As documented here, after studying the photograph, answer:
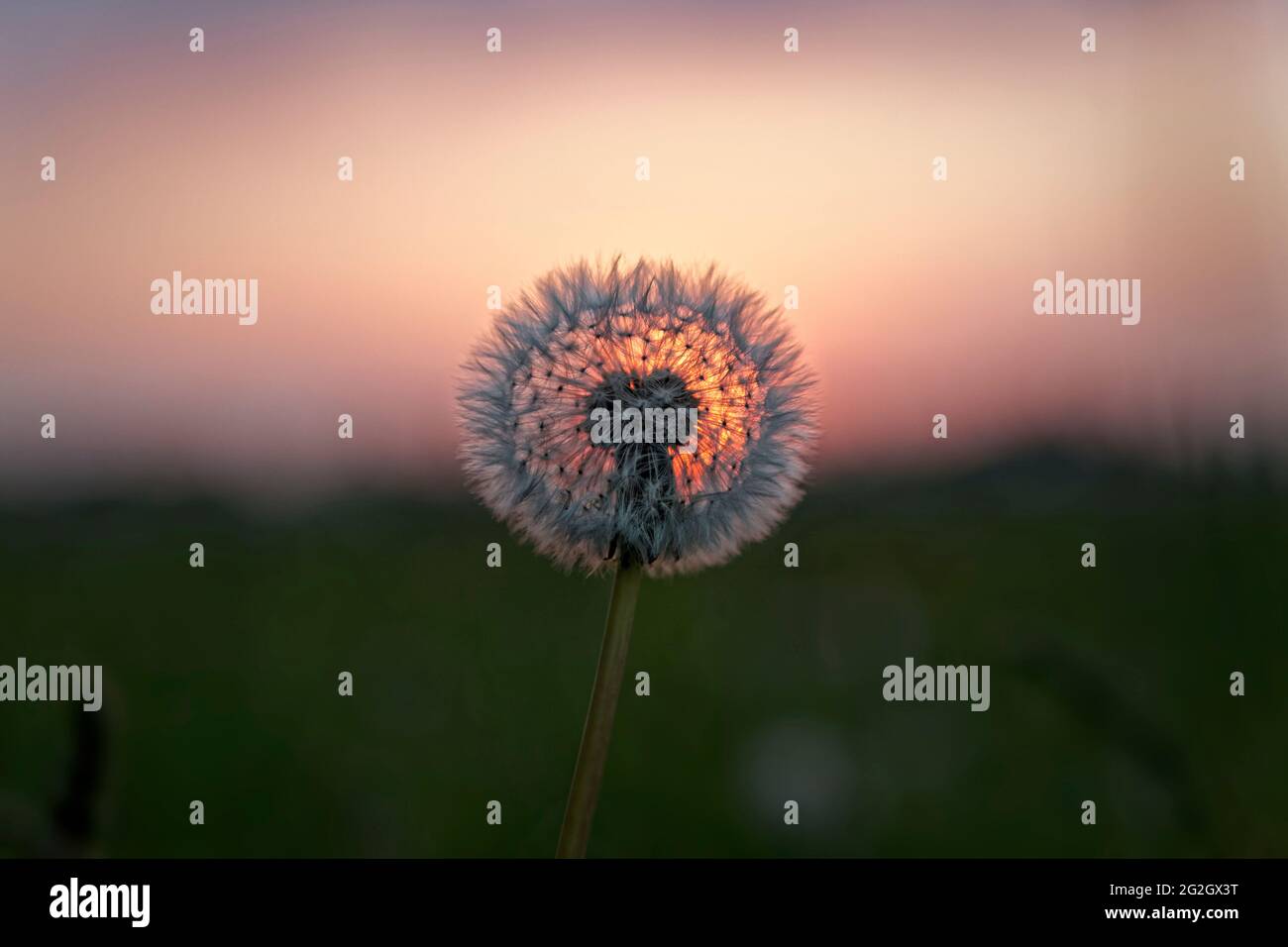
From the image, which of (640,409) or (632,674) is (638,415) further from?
(632,674)

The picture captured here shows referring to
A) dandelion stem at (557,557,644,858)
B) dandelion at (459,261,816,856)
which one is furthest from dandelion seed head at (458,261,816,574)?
dandelion stem at (557,557,644,858)

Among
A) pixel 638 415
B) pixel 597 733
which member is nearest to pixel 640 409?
pixel 638 415

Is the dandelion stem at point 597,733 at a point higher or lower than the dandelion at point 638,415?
lower

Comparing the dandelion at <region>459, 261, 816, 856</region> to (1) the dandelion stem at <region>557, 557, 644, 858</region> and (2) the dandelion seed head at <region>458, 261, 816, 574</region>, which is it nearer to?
(2) the dandelion seed head at <region>458, 261, 816, 574</region>

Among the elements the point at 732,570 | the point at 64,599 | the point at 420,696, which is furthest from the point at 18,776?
the point at 732,570

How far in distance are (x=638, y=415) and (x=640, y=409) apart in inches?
0.5

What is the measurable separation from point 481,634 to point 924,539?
73.5 inches

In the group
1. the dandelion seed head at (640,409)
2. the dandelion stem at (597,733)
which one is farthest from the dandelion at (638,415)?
the dandelion stem at (597,733)

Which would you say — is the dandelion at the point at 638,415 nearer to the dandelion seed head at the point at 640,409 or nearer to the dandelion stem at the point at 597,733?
the dandelion seed head at the point at 640,409

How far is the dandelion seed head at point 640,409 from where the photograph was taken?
1.92 m

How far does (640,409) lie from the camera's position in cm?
196

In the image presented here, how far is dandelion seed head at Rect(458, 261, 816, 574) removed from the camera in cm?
192

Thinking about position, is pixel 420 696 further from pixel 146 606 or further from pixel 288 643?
pixel 146 606

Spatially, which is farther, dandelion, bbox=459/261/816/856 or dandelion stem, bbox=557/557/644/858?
dandelion, bbox=459/261/816/856
